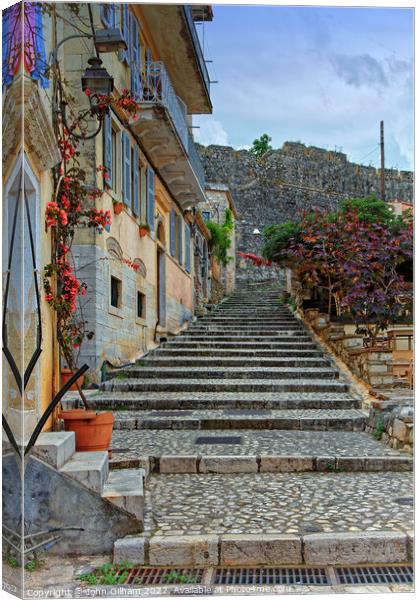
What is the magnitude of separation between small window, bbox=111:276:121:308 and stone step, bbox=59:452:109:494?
2.25m

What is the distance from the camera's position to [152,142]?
439 inches

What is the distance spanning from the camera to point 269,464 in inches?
196

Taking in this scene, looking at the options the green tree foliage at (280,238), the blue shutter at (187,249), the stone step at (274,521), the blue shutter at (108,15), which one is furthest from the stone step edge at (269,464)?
the blue shutter at (187,249)

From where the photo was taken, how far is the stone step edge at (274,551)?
324 centimetres

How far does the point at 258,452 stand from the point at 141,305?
12.8 ft

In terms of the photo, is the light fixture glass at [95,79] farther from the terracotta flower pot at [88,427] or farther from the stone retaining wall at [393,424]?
the stone retaining wall at [393,424]

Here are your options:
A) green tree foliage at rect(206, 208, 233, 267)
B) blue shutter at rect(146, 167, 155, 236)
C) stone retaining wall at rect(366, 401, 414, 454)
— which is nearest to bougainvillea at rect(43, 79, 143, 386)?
stone retaining wall at rect(366, 401, 414, 454)

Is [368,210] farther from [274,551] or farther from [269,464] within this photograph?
[274,551]

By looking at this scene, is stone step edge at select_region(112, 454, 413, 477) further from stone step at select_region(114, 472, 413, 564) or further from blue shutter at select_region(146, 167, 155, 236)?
blue shutter at select_region(146, 167, 155, 236)

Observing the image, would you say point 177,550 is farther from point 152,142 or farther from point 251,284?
point 251,284

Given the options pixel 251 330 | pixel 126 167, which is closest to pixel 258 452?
pixel 126 167

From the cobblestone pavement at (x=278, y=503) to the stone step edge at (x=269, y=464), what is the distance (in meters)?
0.08

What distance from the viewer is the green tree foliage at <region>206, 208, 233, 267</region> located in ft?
76.2

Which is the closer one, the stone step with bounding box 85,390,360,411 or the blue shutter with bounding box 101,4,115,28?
the blue shutter with bounding box 101,4,115,28
